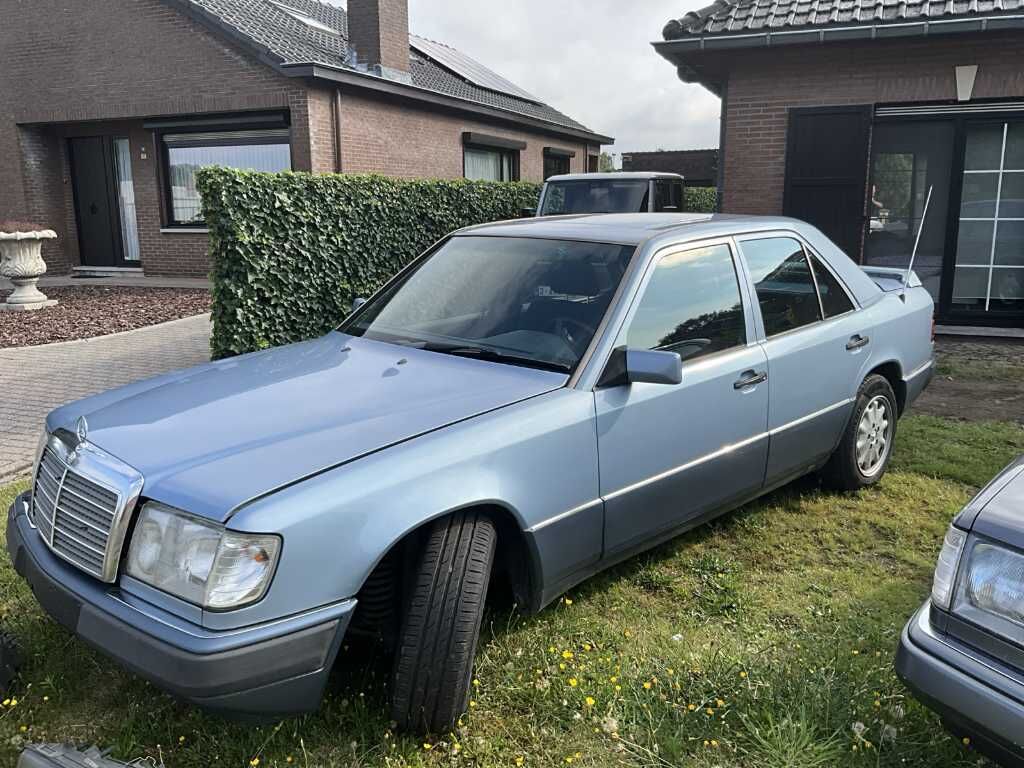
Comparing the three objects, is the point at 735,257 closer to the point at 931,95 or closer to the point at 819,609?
the point at 819,609

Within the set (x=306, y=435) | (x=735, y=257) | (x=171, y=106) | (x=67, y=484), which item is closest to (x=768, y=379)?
(x=735, y=257)

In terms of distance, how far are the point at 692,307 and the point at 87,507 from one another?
2.43 meters

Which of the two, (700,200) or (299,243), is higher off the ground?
(700,200)

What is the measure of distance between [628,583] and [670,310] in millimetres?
1210

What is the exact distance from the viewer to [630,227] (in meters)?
3.80

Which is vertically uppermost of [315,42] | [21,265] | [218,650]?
[315,42]

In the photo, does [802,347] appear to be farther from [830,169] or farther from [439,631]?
[830,169]

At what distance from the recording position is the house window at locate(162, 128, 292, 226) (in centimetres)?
1505

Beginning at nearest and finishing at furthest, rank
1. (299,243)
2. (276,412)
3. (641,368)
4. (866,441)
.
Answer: (276,412) < (641,368) < (866,441) < (299,243)

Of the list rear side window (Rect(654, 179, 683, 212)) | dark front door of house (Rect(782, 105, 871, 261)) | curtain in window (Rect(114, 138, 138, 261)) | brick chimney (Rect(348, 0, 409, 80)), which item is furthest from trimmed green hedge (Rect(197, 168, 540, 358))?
curtain in window (Rect(114, 138, 138, 261))

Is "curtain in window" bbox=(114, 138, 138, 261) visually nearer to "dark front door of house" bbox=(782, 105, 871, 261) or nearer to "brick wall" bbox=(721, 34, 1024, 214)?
"brick wall" bbox=(721, 34, 1024, 214)

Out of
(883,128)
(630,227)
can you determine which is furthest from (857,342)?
(883,128)

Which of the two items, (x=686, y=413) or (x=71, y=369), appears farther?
(x=71, y=369)

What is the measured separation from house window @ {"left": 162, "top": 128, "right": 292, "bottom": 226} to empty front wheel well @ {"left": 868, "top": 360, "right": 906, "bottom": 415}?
12.1 meters
